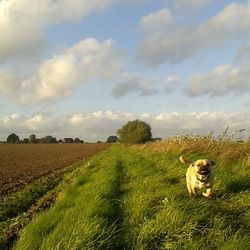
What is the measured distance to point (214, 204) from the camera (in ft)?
29.1

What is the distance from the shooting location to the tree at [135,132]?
84938 millimetres

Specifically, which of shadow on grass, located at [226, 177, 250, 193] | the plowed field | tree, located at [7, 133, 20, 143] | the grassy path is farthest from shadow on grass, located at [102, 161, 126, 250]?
tree, located at [7, 133, 20, 143]

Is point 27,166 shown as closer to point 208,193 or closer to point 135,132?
point 208,193

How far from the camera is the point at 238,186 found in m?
10.6

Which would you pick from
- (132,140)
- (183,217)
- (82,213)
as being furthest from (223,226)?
(132,140)

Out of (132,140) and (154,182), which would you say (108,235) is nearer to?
(154,182)

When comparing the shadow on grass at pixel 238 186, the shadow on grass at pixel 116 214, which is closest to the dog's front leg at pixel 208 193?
the shadow on grass at pixel 238 186

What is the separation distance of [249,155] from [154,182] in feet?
13.4

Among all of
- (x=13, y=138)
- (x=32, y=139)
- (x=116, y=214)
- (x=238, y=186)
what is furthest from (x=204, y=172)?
(x=13, y=138)

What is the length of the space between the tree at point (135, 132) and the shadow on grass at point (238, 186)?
240ft

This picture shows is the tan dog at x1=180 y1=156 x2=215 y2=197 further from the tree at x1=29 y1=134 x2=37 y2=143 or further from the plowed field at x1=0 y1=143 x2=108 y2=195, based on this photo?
the tree at x1=29 y1=134 x2=37 y2=143

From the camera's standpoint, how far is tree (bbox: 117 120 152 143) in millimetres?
84938

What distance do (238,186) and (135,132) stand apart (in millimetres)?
75511

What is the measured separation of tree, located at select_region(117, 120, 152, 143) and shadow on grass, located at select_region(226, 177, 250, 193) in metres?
73.2
